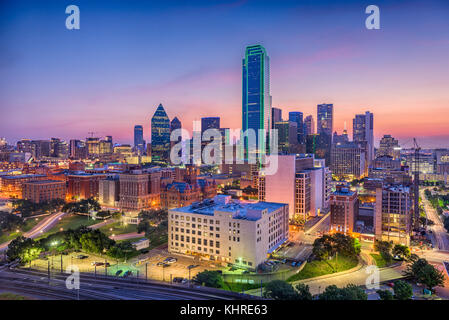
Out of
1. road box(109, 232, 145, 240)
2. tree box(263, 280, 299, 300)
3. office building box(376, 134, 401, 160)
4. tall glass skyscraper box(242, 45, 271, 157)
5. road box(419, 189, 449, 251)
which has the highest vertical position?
tall glass skyscraper box(242, 45, 271, 157)

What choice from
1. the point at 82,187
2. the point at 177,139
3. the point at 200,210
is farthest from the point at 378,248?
the point at 177,139

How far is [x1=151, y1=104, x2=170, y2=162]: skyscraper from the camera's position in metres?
74.6

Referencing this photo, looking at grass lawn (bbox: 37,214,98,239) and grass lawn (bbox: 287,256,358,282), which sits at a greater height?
grass lawn (bbox: 37,214,98,239)

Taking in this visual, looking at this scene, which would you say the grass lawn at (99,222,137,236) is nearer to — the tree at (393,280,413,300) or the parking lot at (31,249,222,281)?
the parking lot at (31,249,222,281)

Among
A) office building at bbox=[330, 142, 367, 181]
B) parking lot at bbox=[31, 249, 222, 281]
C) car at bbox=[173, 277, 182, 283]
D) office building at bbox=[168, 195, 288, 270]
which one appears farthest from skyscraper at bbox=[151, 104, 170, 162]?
car at bbox=[173, 277, 182, 283]

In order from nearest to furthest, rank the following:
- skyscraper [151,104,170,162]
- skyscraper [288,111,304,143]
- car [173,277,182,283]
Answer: car [173,277,182,283], skyscraper [151,104,170,162], skyscraper [288,111,304,143]

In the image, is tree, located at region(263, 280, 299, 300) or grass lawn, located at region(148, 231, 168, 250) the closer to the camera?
tree, located at region(263, 280, 299, 300)

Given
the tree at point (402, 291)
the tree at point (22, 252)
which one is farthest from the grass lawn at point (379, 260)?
the tree at point (22, 252)

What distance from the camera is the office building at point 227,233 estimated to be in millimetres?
14156

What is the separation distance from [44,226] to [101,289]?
14.5 metres

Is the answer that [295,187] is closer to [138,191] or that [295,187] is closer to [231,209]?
[231,209]

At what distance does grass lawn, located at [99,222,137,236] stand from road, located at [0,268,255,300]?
8.11 metres
